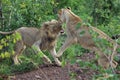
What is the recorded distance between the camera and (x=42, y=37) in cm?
968

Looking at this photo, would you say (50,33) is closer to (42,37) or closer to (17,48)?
(42,37)

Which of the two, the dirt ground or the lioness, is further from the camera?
the lioness

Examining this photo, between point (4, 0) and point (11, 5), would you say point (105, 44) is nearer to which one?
point (4, 0)

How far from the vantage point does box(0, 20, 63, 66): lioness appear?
9477 mm

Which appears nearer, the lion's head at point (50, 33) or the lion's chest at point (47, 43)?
the lion's head at point (50, 33)

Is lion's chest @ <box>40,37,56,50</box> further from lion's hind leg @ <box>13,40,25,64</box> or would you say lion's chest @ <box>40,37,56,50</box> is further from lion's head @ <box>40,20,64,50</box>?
lion's hind leg @ <box>13,40,25,64</box>

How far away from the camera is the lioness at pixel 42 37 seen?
948cm

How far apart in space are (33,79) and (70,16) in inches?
67.5

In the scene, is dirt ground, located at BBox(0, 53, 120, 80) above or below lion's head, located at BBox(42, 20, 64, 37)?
below

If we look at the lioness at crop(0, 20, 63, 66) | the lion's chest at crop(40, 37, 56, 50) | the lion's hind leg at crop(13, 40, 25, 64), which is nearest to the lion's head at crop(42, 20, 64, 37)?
the lioness at crop(0, 20, 63, 66)

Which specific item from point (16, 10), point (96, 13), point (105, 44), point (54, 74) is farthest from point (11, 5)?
point (105, 44)

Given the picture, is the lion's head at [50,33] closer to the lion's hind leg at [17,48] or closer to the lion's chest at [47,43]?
the lion's chest at [47,43]

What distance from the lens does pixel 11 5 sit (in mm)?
10859

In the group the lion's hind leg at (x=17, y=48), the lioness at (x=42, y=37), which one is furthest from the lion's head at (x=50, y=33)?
the lion's hind leg at (x=17, y=48)
